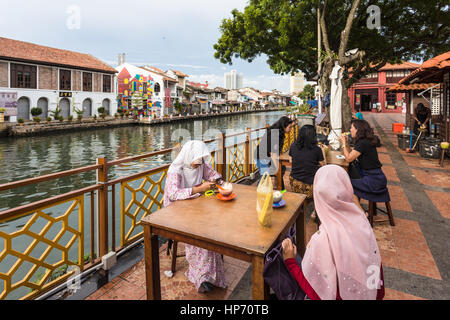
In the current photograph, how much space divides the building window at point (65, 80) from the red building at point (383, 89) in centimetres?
3507

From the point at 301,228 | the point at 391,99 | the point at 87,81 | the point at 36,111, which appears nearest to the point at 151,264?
the point at 301,228

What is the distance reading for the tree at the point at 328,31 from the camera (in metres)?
10.9

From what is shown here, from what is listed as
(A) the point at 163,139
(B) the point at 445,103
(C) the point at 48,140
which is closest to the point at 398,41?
(B) the point at 445,103

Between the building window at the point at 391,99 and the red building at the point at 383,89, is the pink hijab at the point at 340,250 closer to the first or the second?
the red building at the point at 383,89

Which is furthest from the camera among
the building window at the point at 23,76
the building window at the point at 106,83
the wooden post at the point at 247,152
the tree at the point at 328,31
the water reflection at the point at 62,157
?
the building window at the point at 106,83

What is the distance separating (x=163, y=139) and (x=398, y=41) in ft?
68.9

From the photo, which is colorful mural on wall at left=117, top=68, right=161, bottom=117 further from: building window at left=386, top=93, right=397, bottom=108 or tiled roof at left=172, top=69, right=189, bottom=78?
building window at left=386, top=93, right=397, bottom=108

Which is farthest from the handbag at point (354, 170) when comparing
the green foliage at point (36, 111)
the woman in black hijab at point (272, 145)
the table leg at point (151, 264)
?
the green foliage at point (36, 111)

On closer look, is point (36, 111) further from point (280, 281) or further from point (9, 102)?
point (280, 281)

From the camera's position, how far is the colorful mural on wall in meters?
42.9

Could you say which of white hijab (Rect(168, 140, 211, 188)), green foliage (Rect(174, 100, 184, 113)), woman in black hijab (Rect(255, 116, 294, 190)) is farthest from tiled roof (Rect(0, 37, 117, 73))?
white hijab (Rect(168, 140, 211, 188))

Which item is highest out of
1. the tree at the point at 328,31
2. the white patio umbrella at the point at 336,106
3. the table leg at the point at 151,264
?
the tree at the point at 328,31

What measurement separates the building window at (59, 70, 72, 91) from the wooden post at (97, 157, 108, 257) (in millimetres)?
36036
